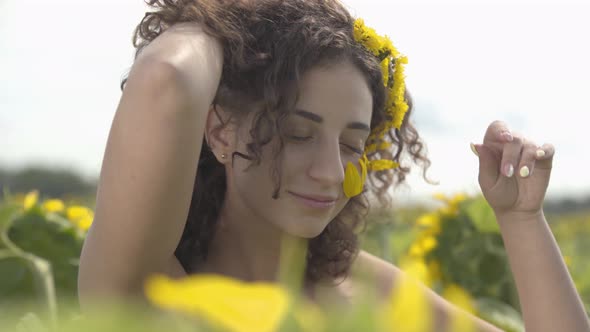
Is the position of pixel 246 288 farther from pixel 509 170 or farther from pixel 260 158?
pixel 509 170

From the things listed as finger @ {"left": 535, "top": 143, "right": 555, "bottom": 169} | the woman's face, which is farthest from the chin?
finger @ {"left": 535, "top": 143, "right": 555, "bottom": 169}

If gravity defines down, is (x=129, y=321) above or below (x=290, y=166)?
above

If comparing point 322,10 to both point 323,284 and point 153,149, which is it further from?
point 153,149

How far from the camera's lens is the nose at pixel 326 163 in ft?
4.45

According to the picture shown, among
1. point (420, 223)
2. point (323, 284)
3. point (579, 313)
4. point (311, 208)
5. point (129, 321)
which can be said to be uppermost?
point (129, 321)

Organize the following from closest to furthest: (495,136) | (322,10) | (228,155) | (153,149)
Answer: (153,149) < (228,155) < (495,136) < (322,10)

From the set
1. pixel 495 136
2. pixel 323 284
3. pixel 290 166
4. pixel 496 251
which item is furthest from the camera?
pixel 496 251

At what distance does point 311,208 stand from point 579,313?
2.01 ft

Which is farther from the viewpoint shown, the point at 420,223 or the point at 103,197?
the point at 420,223

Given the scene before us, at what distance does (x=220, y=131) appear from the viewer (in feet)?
4.74

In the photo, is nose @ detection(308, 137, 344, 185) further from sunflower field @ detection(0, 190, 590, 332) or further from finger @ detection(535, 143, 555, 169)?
finger @ detection(535, 143, 555, 169)

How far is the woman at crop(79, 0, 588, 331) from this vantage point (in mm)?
1014

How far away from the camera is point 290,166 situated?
136cm

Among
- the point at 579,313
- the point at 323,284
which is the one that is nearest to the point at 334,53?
the point at 323,284
